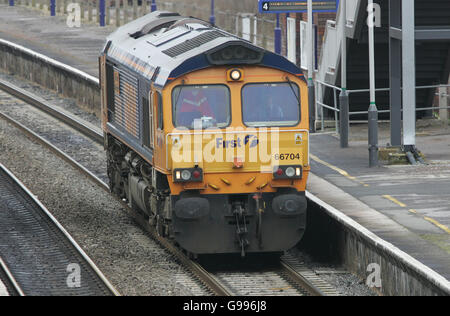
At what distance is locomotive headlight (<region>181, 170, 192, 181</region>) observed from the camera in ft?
49.8

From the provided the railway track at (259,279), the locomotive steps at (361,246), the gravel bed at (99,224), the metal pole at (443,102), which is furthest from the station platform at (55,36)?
the railway track at (259,279)

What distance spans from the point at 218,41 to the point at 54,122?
14897 millimetres

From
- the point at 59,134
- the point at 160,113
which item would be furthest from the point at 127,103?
the point at 59,134

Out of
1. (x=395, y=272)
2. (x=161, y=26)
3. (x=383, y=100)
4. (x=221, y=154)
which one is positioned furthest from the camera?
(x=383, y=100)

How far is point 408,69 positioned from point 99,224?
7.44 m

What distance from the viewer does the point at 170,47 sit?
1664 centimetres

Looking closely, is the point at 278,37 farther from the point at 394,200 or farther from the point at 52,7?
the point at 394,200

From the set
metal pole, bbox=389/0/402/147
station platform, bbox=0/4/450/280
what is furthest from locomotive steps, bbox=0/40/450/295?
metal pole, bbox=389/0/402/147

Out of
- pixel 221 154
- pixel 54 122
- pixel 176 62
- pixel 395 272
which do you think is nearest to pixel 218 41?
pixel 176 62

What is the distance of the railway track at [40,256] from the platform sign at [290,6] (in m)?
9.15

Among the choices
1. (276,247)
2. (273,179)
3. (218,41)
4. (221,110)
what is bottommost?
(276,247)

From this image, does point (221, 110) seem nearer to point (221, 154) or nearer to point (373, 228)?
point (221, 154)

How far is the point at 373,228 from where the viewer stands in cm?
1586

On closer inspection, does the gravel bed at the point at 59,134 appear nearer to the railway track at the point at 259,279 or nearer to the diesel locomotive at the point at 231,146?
the railway track at the point at 259,279
